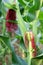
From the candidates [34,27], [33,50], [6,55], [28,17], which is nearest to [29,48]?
[33,50]

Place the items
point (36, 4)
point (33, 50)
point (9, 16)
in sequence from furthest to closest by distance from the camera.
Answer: point (9, 16), point (36, 4), point (33, 50)

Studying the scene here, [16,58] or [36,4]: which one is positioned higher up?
[36,4]

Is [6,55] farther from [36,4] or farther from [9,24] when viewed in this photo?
[36,4]

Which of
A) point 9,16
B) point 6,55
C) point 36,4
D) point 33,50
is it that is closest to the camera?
point 33,50

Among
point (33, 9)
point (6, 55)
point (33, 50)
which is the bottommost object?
point (6, 55)

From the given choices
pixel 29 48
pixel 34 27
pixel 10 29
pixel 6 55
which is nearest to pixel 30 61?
pixel 29 48

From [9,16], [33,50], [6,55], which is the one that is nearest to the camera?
[33,50]

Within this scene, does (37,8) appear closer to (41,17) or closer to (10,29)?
(41,17)

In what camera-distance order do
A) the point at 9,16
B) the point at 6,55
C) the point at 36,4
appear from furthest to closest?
the point at 6,55, the point at 9,16, the point at 36,4

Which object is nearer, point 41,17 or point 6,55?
point 41,17
